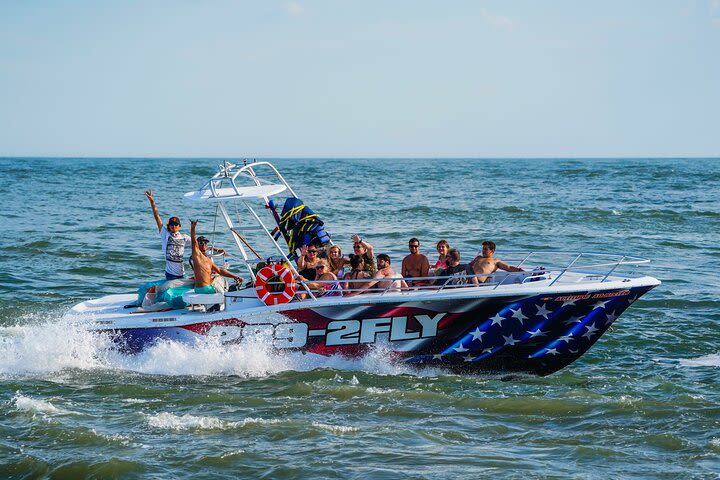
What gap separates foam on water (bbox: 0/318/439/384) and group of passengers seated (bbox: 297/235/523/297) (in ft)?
2.85

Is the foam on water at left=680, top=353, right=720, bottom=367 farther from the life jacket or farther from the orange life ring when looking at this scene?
the orange life ring

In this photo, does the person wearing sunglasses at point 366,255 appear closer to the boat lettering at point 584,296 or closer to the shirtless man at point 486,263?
the shirtless man at point 486,263

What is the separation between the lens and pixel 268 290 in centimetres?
1054

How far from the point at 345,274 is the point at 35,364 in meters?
4.36

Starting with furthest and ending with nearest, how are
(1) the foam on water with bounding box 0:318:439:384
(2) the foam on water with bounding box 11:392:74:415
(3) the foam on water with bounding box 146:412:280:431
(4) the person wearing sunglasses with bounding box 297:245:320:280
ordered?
1. (4) the person wearing sunglasses with bounding box 297:245:320:280
2. (1) the foam on water with bounding box 0:318:439:384
3. (2) the foam on water with bounding box 11:392:74:415
4. (3) the foam on water with bounding box 146:412:280:431

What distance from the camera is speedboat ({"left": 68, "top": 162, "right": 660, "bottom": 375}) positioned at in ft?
34.3

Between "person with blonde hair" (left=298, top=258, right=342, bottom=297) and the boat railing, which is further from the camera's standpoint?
"person with blonde hair" (left=298, top=258, right=342, bottom=297)

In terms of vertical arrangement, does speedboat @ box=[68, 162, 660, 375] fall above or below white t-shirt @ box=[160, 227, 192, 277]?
below

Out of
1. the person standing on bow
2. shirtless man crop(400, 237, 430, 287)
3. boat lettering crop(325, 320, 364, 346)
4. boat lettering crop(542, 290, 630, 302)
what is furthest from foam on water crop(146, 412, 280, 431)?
boat lettering crop(542, 290, 630, 302)

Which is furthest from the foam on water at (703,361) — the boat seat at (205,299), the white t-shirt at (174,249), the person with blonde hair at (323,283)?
the white t-shirt at (174,249)

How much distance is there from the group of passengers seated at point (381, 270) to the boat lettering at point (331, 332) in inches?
16.4

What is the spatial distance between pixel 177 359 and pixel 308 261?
2.13 meters

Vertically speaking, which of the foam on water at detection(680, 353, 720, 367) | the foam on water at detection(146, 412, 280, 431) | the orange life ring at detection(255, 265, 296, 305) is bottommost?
the foam on water at detection(146, 412, 280, 431)

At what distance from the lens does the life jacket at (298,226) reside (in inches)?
468
